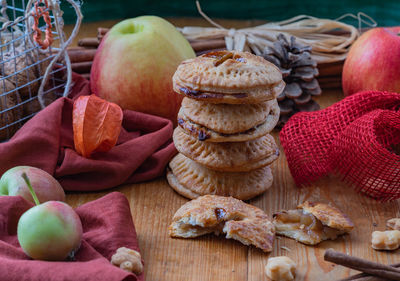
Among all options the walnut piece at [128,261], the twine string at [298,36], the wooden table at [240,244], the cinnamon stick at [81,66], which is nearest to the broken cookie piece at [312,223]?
the wooden table at [240,244]

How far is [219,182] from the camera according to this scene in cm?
145

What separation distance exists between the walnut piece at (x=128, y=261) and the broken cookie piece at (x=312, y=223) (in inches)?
13.8

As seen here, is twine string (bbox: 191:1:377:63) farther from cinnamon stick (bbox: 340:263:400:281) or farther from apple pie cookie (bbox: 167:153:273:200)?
cinnamon stick (bbox: 340:263:400:281)

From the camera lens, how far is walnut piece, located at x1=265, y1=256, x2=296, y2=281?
3.77 ft

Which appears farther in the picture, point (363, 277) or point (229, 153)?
point (229, 153)

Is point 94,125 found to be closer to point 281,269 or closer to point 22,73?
point 22,73

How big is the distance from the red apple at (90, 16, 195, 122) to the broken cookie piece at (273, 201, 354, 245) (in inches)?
23.4

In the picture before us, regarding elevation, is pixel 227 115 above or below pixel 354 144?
above

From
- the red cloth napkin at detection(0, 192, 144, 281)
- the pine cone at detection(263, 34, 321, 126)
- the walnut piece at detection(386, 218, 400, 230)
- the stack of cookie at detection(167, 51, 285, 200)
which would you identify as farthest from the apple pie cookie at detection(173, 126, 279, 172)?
the pine cone at detection(263, 34, 321, 126)

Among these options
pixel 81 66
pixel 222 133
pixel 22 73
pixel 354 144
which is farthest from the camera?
pixel 81 66

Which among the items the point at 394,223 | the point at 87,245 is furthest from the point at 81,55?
the point at 394,223

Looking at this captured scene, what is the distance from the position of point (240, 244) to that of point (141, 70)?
0.69 metres

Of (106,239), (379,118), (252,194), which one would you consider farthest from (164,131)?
(379,118)

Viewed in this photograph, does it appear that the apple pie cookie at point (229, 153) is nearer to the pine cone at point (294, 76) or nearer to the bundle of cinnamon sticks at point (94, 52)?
the pine cone at point (294, 76)
